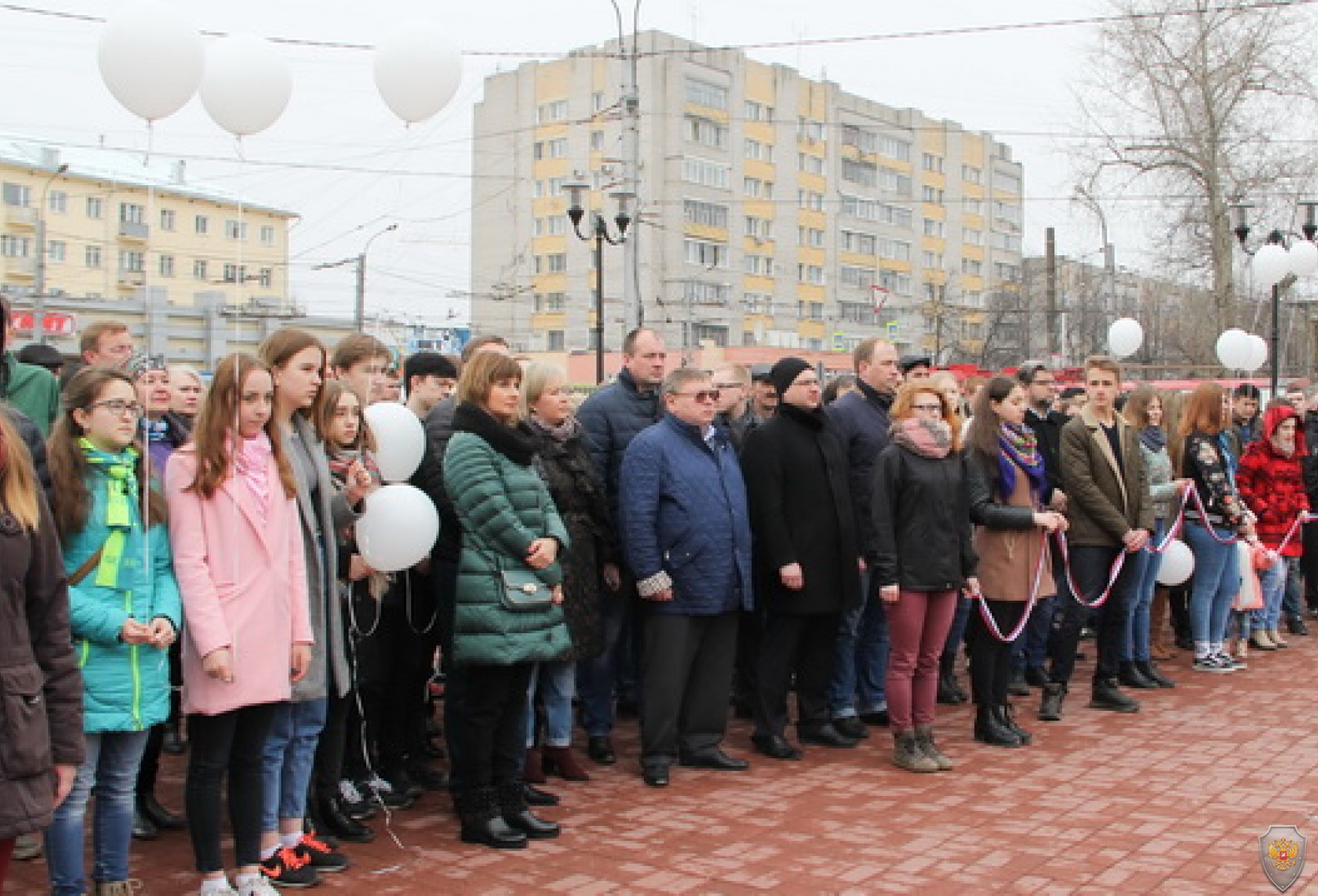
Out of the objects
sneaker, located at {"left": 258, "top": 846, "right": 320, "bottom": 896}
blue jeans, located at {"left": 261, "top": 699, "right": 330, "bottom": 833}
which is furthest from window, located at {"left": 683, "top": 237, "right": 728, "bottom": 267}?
sneaker, located at {"left": 258, "top": 846, "right": 320, "bottom": 896}

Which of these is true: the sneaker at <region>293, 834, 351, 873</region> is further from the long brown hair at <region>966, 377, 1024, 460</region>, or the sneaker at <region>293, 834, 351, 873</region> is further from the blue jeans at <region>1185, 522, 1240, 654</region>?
the blue jeans at <region>1185, 522, 1240, 654</region>

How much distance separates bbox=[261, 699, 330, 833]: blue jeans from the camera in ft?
15.6

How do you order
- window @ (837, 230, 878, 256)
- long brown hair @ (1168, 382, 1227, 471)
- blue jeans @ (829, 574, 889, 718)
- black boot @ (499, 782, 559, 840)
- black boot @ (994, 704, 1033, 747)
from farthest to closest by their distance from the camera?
window @ (837, 230, 878, 256)
long brown hair @ (1168, 382, 1227, 471)
blue jeans @ (829, 574, 889, 718)
black boot @ (994, 704, 1033, 747)
black boot @ (499, 782, 559, 840)

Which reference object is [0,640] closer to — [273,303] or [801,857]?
[801,857]

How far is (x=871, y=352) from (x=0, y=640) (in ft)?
19.0

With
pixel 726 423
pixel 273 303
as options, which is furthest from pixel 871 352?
pixel 273 303

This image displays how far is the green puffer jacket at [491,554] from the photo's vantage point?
5293 mm

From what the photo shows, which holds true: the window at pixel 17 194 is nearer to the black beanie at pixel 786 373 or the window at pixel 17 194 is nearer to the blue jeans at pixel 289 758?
the black beanie at pixel 786 373

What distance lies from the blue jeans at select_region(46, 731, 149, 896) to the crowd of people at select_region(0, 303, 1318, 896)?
A: 0.01 metres

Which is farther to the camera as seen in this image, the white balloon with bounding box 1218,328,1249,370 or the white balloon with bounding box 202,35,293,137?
the white balloon with bounding box 1218,328,1249,370

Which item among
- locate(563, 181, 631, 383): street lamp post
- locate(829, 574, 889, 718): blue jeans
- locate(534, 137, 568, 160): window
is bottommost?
locate(829, 574, 889, 718): blue jeans

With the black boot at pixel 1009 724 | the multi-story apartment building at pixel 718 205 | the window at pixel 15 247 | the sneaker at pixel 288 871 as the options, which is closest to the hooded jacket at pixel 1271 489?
the black boot at pixel 1009 724

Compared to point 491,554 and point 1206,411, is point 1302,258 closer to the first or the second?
point 1206,411

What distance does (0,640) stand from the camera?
9.91 feet
